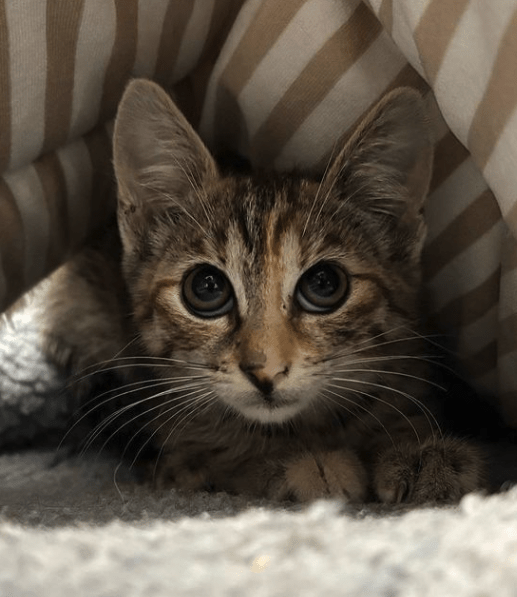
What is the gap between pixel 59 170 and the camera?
120 cm

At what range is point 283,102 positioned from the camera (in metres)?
1.18

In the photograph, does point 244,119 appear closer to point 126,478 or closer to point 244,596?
point 126,478

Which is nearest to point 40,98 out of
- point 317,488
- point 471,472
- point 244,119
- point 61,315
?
point 244,119

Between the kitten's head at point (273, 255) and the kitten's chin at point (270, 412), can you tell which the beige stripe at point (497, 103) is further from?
the kitten's chin at point (270, 412)

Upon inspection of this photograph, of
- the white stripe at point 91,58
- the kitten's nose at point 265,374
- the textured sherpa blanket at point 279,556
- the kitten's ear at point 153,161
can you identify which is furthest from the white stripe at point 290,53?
the textured sherpa blanket at point 279,556

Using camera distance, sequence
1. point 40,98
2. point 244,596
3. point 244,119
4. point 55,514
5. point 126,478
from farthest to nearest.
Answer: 1. point 244,119
2. point 126,478
3. point 40,98
4. point 55,514
5. point 244,596

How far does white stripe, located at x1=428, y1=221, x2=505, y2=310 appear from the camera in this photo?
111 centimetres

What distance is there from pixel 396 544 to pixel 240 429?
0.67m

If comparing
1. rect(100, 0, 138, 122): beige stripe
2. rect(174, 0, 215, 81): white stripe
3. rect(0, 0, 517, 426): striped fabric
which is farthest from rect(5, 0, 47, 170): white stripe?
rect(174, 0, 215, 81): white stripe

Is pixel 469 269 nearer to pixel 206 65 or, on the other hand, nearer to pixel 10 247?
pixel 206 65

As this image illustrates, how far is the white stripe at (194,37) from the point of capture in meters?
1.18

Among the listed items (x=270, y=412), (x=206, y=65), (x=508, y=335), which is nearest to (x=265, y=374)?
(x=270, y=412)

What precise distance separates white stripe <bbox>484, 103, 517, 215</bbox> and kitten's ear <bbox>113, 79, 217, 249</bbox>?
448 millimetres

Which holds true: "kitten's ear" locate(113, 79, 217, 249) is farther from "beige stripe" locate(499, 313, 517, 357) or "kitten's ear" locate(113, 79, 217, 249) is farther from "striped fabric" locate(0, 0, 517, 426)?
"beige stripe" locate(499, 313, 517, 357)
